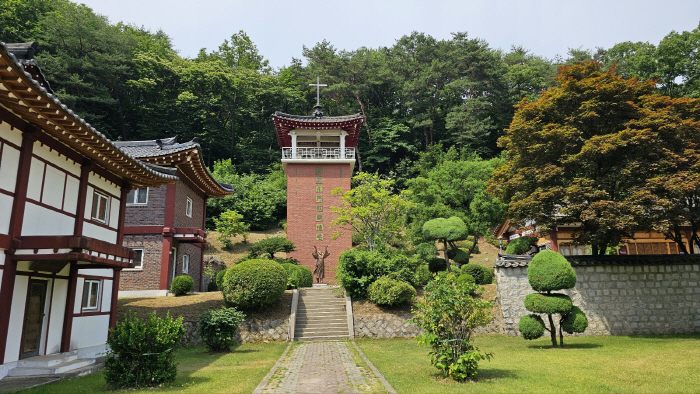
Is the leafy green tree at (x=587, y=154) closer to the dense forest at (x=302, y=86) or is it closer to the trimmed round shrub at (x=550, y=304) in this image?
the trimmed round shrub at (x=550, y=304)

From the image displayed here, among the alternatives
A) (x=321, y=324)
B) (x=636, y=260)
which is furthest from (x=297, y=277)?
(x=636, y=260)

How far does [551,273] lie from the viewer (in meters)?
11.0

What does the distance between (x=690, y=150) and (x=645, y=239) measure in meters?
9.46

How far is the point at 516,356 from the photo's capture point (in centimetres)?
994

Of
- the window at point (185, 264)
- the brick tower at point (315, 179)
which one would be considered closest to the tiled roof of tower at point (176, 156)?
the window at point (185, 264)

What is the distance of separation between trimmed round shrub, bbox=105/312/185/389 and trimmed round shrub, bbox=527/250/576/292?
905 centimetres

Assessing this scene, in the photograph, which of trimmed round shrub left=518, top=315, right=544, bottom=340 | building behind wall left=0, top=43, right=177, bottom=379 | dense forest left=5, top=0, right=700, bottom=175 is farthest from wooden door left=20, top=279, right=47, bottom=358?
dense forest left=5, top=0, right=700, bottom=175

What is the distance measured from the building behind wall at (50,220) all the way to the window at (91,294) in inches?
1.0

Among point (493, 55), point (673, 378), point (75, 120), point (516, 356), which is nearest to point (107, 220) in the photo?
point (75, 120)

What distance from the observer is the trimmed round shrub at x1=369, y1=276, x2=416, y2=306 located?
14.4 meters

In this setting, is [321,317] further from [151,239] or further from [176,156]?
[176,156]

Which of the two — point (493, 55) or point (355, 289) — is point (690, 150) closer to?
point (355, 289)

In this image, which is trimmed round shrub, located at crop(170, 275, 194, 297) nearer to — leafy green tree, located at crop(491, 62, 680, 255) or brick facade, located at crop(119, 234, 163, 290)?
brick facade, located at crop(119, 234, 163, 290)

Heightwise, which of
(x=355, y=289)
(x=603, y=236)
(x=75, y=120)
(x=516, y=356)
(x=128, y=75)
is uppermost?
(x=128, y=75)
